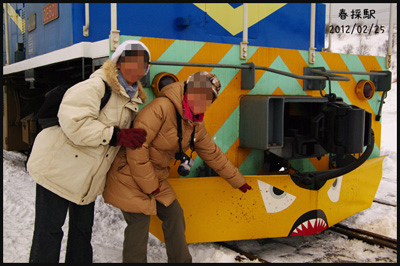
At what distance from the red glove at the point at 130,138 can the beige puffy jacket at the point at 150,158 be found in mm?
69

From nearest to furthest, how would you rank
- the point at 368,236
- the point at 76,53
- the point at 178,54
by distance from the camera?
the point at 178,54 < the point at 76,53 < the point at 368,236

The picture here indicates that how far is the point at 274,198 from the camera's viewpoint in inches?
120

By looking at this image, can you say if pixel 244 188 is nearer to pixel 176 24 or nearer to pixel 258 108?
pixel 258 108

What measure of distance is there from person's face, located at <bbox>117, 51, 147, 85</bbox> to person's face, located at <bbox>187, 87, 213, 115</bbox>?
301 mm

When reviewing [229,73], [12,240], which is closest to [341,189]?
[229,73]

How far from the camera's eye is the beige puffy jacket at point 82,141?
7.17 ft

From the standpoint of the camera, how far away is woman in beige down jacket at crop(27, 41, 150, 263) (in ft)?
7.21

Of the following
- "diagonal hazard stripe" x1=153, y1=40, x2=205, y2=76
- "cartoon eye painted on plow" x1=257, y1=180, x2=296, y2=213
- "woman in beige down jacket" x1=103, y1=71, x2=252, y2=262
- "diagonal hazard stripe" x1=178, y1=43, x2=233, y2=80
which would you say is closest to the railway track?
"cartoon eye painted on plow" x1=257, y1=180, x2=296, y2=213

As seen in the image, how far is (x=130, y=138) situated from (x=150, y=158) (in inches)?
11.6

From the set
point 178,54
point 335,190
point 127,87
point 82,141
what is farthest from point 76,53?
point 335,190

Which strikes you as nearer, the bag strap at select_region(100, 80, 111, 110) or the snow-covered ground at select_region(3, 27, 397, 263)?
the bag strap at select_region(100, 80, 111, 110)

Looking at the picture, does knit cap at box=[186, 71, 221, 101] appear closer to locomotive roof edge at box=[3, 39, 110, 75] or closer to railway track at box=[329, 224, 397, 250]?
locomotive roof edge at box=[3, 39, 110, 75]

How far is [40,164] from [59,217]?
353 mm

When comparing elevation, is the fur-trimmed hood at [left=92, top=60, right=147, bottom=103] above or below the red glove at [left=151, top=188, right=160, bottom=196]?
above
